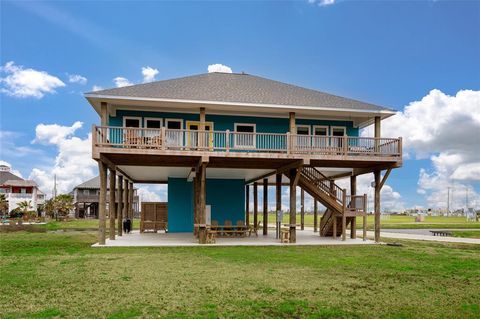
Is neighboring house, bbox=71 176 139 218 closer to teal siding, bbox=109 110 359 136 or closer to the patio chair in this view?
the patio chair

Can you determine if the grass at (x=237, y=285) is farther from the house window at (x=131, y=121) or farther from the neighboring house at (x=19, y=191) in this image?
the neighboring house at (x=19, y=191)

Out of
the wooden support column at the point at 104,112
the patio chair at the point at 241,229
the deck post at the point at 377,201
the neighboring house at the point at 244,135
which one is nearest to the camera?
the neighboring house at the point at 244,135

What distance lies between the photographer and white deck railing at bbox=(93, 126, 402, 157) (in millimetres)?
19094

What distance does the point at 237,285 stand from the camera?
32.1 feet

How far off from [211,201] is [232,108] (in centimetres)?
896

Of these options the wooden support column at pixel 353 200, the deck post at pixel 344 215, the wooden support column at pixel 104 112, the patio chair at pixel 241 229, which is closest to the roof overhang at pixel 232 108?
the wooden support column at pixel 104 112

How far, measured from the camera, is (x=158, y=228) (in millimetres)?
30047

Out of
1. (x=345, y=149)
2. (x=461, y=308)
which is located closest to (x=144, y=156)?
(x=345, y=149)

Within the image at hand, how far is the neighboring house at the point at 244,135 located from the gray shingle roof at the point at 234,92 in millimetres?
53

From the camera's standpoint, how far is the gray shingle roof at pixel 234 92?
66.0 feet

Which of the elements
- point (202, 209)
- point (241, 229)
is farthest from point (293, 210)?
point (241, 229)

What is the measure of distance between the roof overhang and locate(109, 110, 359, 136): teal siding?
264 mm

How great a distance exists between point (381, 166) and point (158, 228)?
15.8 metres

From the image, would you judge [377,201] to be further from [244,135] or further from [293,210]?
[244,135]
